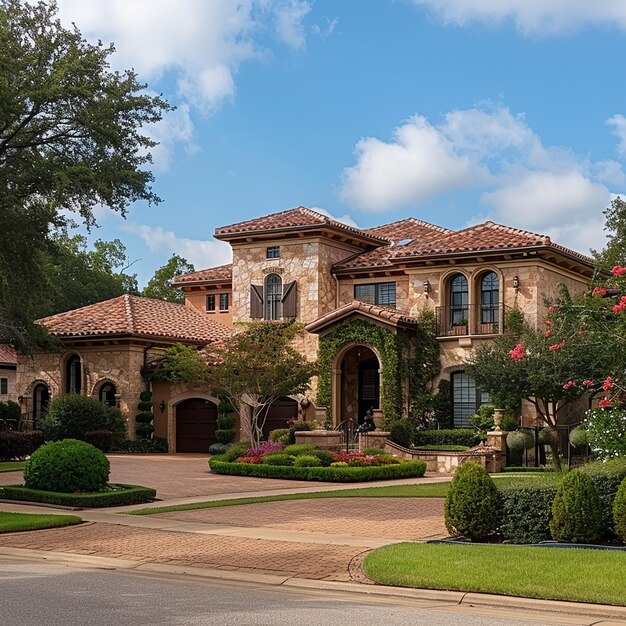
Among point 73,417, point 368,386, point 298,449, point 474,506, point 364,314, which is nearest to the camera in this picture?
point 474,506

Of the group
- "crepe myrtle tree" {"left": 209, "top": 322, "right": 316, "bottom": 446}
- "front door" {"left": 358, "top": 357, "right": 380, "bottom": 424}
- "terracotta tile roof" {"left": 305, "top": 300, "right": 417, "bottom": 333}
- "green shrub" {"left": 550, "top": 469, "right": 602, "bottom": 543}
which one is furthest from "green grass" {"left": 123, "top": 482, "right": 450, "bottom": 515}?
"front door" {"left": 358, "top": 357, "right": 380, "bottom": 424}

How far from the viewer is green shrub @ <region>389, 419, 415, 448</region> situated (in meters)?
35.4

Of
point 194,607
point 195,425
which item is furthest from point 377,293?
point 194,607

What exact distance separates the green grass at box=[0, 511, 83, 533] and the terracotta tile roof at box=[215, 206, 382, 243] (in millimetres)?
24331

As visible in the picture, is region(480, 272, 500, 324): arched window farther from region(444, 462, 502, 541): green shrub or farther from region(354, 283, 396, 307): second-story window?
region(444, 462, 502, 541): green shrub

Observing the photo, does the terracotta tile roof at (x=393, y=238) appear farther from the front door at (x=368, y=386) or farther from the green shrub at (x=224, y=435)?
the green shrub at (x=224, y=435)

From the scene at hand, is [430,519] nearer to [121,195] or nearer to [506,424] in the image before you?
[121,195]

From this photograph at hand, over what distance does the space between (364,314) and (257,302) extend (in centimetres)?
595

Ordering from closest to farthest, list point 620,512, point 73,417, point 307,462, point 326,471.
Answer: point 620,512 → point 326,471 → point 307,462 → point 73,417

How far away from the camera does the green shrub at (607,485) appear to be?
1478 centimetres

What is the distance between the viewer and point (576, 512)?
1441cm

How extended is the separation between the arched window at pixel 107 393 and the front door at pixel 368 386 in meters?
9.97

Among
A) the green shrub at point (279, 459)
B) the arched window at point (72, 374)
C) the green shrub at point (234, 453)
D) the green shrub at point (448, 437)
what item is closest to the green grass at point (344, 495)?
the green shrub at point (279, 459)

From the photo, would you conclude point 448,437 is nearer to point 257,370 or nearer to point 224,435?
point 257,370
